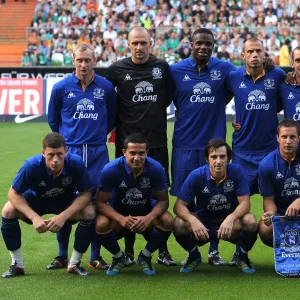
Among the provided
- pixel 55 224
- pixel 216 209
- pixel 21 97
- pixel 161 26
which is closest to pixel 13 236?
pixel 55 224

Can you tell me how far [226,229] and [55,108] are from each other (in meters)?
2.27

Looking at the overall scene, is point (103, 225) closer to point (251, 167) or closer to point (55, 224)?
point (55, 224)

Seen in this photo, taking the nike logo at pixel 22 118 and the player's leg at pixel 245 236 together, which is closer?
the player's leg at pixel 245 236

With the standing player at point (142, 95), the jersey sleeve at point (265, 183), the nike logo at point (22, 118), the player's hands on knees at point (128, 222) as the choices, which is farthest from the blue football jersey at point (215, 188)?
the nike logo at point (22, 118)

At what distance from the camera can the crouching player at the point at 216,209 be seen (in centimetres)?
769

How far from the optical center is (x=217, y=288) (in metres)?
7.13

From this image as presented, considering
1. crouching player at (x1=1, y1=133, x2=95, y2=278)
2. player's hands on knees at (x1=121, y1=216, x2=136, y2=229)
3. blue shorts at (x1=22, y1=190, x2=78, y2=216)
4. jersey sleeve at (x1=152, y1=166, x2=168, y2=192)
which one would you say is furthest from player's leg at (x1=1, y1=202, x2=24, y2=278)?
jersey sleeve at (x1=152, y1=166, x2=168, y2=192)

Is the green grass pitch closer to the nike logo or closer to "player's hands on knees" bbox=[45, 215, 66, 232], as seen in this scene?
"player's hands on knees" bbox=[45, 215, 66, 232]

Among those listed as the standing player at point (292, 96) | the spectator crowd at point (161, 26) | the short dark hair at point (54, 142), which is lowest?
the short dark hair at point (54, 142)

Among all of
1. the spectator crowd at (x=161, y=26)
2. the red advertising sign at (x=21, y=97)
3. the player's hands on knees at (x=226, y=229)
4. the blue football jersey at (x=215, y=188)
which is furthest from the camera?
the spectator crowd at (x=161, y=26)

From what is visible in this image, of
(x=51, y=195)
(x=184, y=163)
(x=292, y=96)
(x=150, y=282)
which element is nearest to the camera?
(x=150, y=282)

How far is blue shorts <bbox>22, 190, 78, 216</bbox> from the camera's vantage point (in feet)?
25.9

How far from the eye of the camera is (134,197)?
25.8 feet

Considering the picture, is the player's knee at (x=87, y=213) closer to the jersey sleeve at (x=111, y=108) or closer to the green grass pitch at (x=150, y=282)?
the green grass pitch at (x=150, y=282)
